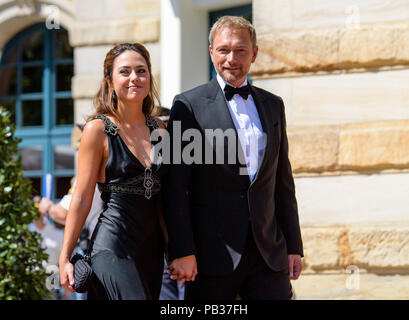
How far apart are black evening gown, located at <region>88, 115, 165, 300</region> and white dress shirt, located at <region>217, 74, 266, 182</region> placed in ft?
1.42

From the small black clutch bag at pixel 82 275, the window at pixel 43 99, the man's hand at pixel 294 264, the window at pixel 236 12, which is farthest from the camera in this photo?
the window at pixel 43 99

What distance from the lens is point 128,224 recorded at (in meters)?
3.65

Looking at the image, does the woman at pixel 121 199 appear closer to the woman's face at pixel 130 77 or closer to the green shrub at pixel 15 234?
the woman's face at pixel 130 77

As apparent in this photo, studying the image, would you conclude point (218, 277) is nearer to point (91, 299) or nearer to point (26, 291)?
point (91, 299)

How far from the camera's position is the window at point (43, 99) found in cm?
927

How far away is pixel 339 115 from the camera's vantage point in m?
5.97

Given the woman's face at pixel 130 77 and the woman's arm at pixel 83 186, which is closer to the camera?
the woman's arm at pixel 83 186

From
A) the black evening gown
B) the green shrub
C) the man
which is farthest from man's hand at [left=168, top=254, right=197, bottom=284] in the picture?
the green shrub

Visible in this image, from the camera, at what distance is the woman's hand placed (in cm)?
360

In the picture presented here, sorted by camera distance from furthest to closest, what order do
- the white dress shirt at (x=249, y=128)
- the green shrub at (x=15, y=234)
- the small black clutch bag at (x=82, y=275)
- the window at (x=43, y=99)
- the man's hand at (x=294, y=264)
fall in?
the window at (x=43, y=99) < the green shrub at (x=15, y=234) < the man's hand at (x=294, y=264) < the white dress shirt at (x=249, y=128) < the small black clutch bag at (x=82, y=275)

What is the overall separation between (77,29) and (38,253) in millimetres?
3026

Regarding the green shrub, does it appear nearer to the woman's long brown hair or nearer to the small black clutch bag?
the woman's long brown hair

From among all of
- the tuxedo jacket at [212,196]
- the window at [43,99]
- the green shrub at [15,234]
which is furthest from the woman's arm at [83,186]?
the window at [43,99]
